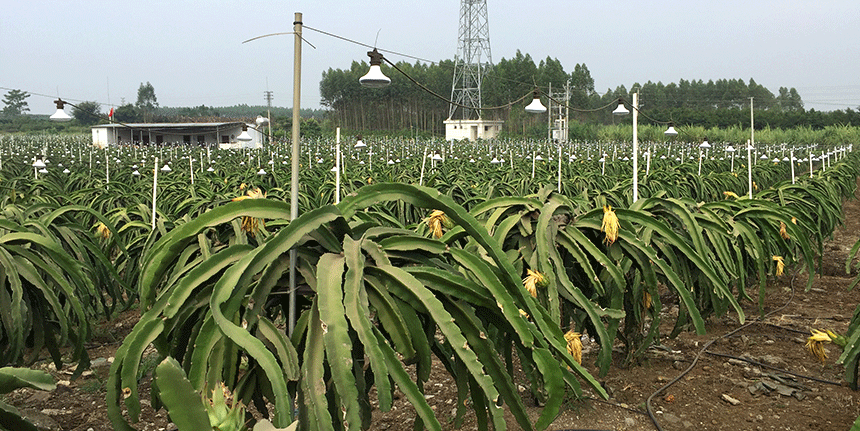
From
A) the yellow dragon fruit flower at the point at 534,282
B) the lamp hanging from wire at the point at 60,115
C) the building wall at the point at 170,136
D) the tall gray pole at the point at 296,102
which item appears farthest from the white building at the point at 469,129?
the tall gray pole at the point at 296,102

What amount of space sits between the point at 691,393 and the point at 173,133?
177 ft

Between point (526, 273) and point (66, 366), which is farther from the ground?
point (526, 273)

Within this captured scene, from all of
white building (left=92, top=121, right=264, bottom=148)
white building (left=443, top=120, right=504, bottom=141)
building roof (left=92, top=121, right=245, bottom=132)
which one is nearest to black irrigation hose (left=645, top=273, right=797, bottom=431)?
building roof (left=92, top=121, right=245, bottom=132)

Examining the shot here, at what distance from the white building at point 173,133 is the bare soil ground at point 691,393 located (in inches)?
1762

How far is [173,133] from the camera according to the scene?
52.8 meters

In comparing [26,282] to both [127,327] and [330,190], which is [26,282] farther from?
[330,190]

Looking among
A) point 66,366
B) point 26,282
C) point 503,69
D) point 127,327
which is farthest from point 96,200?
point 503,69

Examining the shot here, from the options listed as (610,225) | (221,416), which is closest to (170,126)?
(610,225)

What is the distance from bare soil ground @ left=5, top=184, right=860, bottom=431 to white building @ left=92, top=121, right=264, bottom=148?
44.7 m

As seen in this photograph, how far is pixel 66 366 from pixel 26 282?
2.89 meters

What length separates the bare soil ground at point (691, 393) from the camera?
13.7ft

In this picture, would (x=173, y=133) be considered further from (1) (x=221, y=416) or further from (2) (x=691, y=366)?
(1) (x=221, y=416)

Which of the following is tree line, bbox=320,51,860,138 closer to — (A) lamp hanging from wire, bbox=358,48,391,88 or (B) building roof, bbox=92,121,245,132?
(B) building roof, bbox=92,121,245,132

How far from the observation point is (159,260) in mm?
2053
